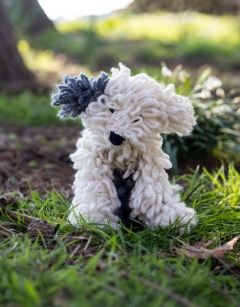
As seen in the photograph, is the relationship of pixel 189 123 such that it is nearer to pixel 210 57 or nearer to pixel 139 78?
pixel 139 78

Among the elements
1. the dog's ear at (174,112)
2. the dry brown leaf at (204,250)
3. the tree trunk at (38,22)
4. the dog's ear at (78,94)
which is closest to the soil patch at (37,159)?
the dog's ear at (78,94)

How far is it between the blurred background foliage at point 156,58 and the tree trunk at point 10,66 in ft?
0.63

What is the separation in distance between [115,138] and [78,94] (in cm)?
27

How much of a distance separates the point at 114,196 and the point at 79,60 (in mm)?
7492

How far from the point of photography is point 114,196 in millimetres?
2133

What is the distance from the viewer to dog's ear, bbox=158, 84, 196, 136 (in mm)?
2084

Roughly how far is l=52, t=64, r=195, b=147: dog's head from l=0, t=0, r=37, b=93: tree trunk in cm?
465

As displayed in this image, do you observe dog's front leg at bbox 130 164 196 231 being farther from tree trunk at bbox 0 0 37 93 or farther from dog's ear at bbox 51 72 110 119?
tree trunk at bbox 0 0 37 93

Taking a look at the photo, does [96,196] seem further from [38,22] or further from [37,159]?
[38,22]

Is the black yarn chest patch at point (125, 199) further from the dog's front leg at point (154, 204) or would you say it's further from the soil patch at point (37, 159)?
the soil patch at point (37, 159)

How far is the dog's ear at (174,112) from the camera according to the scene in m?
2.08

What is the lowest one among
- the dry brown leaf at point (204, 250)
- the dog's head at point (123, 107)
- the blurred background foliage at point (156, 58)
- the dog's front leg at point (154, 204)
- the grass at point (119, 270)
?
the grass at point (119, 270)

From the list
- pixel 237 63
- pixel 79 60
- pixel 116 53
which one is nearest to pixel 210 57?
pixel 237 63

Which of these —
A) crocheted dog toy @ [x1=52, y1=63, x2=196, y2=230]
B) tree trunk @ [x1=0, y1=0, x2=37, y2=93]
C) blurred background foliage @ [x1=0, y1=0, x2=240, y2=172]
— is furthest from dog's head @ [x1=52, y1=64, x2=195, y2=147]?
tree trunk @ [x1=0, y1=0, x2=37, y2=93]
